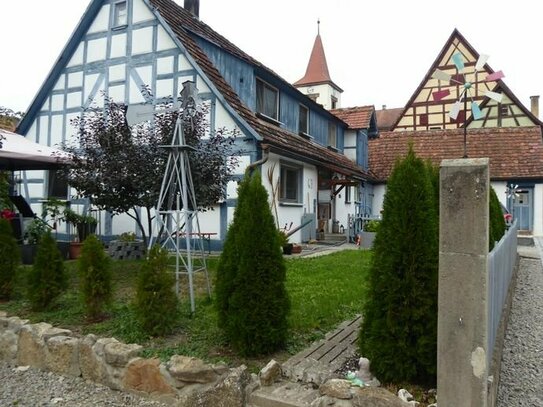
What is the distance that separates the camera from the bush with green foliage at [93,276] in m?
4.57

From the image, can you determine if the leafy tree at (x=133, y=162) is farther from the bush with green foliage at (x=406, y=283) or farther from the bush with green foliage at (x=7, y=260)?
the bush with green foliage at (x=406, y=283)

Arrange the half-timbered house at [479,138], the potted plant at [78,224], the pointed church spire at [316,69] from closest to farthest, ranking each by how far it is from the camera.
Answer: the potted plant at [78,224], the half-timbered house at [479,138], the pointed church spire at [316,69]

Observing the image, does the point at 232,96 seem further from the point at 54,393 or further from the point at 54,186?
the point at 54,393

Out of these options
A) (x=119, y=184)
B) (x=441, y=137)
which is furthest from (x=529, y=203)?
(x=119, y=184)

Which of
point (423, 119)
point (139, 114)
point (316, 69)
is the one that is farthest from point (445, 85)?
point (139, 114)

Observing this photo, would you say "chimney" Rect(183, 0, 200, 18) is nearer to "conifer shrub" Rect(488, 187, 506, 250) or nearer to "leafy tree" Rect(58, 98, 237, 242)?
"leafy tree" Rect(58, 98, 237, 242)

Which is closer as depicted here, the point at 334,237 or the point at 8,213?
the point at 8,213

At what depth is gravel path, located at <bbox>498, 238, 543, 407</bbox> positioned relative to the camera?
3.37 meters

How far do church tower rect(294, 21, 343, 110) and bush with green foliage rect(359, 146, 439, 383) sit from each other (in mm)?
35599

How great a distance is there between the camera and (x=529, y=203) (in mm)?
19500

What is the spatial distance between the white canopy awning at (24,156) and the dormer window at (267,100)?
5.82 metres

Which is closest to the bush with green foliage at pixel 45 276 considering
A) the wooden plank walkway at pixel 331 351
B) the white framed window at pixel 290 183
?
the wooden plank walkway at pixel 331 351

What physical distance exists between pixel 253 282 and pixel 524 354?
281 cm

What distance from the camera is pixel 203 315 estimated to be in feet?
15.8
